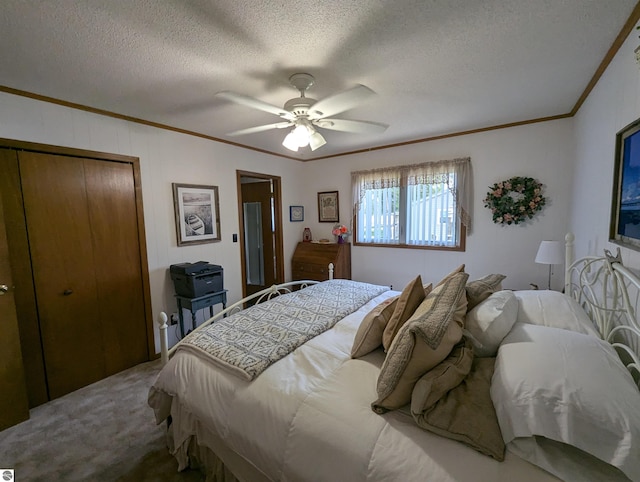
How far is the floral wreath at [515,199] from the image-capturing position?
116 inches

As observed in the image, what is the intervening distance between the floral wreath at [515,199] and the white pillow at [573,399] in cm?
238

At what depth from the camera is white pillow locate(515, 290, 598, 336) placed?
1.31m

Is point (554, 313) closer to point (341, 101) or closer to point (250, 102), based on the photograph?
point (341, 101)

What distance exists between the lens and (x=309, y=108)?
184 centimetres

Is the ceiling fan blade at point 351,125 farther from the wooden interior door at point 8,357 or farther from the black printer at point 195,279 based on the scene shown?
the wooden interior door at point 8,357

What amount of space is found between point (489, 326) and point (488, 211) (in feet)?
8.12

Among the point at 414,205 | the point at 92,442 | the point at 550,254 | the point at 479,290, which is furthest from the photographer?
the point at 414,205

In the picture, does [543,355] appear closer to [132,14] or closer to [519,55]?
[519,55]

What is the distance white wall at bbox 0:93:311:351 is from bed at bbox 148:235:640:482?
1.51m

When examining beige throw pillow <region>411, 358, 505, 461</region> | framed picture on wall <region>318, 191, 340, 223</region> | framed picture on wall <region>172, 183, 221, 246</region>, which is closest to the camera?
beige throw pillow <region>411, 358, 505, 461</region>

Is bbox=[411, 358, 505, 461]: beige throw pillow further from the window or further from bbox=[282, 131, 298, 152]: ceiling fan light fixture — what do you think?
Result: the window

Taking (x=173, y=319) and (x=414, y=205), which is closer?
(x=173, y=319)

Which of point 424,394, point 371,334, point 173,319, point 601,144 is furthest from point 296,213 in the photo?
point 424,394

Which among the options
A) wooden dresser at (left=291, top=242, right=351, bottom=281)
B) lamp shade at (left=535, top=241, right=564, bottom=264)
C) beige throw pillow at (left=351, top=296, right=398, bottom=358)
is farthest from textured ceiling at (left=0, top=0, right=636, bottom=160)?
wooden dresser at (left=291, top=242, right=351, bottom=281)
